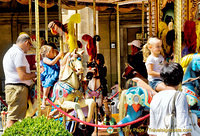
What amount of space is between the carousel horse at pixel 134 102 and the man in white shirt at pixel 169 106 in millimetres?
1843

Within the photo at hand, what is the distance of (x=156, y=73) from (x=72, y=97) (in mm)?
1618

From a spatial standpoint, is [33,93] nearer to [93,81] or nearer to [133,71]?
[93,81]

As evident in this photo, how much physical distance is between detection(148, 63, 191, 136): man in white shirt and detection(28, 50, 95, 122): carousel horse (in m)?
2.69

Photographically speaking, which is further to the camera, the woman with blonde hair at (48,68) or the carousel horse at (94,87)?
the carousel horse at (94,87)

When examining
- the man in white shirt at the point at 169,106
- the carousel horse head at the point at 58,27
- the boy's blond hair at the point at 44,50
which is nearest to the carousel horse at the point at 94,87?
the boy's blond hair at the point at 44,50

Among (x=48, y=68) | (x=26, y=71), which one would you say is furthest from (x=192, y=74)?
(x=26, y=71)

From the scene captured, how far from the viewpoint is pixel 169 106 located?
361 centimetres

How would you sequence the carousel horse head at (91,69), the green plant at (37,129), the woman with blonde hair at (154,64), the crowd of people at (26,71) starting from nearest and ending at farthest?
1. the green plant at (37,129)
2. the woman with blonde hair at (154,64)
3. the crowd of people at (26,71)
4. the carousel horse head at (91,69)

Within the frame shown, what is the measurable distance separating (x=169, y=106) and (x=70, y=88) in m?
3.00

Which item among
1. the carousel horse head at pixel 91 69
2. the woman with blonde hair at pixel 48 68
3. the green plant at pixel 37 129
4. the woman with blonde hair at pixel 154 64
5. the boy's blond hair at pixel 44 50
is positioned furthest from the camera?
the carousel horse head at pixel 91 69

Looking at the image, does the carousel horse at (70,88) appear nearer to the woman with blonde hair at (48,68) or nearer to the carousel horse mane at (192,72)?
the woman with blonde hair at (48,68)

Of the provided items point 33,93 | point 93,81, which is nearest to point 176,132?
point 33,93

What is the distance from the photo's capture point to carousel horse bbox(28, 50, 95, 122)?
6.31 m

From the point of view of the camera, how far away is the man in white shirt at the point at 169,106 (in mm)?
3533
